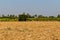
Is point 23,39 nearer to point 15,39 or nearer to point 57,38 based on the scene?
point 15,39

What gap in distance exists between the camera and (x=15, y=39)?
8.62 meters

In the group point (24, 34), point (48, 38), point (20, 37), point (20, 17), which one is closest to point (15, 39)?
point (20, 37)

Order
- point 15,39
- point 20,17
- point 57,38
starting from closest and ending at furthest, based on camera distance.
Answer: point 15,39 < point 57,38 < point 20,17

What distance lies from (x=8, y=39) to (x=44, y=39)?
1.79m

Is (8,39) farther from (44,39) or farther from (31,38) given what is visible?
(44,39)

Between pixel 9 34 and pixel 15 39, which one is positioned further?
pixel 9 34

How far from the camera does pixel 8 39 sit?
341 inches

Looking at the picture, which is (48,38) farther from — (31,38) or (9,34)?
(9,34)

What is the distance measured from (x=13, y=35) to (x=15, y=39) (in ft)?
2.07

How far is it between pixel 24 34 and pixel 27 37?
2.05 feet

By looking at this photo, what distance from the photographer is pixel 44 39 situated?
28.9ft

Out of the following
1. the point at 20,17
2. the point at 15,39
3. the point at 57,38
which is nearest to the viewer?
the point at 15,39

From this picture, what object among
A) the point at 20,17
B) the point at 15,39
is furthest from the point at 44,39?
the point at 20,17

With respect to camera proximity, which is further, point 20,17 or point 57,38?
point 20,17
